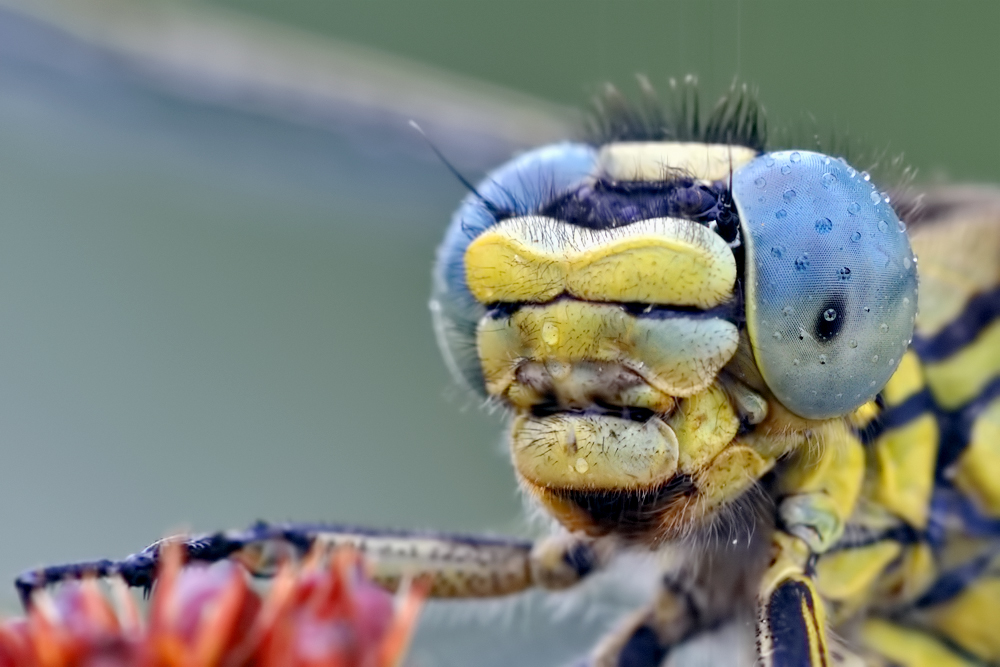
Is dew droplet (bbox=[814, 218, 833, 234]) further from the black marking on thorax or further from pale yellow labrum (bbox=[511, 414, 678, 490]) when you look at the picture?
the black marking on thorax

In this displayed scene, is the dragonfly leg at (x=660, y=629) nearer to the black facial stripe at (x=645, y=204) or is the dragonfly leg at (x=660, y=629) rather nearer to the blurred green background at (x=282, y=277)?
the black facial stripe at (x=645, y=204)

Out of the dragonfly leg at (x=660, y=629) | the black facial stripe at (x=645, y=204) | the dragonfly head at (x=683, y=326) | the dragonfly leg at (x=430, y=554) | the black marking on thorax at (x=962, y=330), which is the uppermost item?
the black facial stripe at (x=645, y=204)

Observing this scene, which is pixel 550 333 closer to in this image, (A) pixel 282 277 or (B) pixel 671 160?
(B) pixel 671 160

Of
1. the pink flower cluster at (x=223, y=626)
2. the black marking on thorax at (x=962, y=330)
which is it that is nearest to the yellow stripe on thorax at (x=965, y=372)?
the black marking on thorax at (x=962, y=330)

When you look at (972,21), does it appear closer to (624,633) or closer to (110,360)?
(110,360)

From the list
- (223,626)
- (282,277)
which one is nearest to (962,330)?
(223,626)

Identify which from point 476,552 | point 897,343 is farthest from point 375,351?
point 897,343

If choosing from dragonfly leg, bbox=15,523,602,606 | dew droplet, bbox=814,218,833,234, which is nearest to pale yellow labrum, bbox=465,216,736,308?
dew droplet, bbox=814,218,833,234
